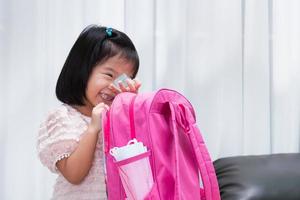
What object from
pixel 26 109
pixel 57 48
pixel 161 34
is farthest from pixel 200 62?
pixel 26 109

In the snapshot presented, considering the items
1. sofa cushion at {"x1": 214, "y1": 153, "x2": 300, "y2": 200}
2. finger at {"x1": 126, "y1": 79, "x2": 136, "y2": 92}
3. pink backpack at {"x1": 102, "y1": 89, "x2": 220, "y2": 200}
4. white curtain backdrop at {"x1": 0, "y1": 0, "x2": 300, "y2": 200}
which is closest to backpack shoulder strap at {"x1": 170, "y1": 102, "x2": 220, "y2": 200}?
pink backpack at {"x1": 102, "y1": 89, "x2": 220, "y2": 200}

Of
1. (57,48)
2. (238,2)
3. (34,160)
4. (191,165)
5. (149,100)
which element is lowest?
(34,160)

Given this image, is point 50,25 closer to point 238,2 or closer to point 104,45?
point 104,45

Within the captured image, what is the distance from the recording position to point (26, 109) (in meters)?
1.33

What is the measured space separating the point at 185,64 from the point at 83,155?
0.57 metres

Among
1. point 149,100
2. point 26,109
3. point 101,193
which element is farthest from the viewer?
point 26,109

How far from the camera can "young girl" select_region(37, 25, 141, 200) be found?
935mm

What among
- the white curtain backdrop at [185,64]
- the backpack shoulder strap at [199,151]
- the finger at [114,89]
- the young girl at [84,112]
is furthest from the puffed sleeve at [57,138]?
the white curtain backdrop at [185,64]

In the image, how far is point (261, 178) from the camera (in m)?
1.10

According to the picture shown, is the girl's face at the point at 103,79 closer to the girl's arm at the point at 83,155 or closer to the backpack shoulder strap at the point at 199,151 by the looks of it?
the girl's arm at the point at 83,155

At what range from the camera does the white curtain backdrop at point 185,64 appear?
1328 mm

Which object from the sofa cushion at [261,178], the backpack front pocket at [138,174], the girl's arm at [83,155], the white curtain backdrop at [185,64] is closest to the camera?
the backpack front pocket at [138,174]

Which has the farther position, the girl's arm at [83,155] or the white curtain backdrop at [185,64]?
the white curtain backdrop at [185,64]

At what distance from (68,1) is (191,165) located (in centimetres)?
73
